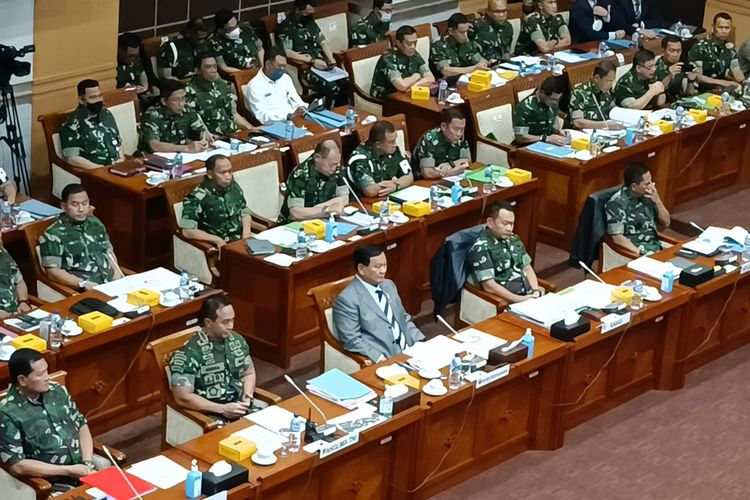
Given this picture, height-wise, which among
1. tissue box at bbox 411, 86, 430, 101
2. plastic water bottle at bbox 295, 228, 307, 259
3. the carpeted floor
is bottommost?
the carpeted floor

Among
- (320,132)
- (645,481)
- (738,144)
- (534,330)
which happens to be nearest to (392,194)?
(320,132)

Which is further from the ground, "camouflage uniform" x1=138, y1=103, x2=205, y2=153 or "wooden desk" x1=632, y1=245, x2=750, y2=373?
"camouflage uniform" x1=138, y1=103, x2=205, y2=153

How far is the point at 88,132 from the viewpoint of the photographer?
9.92 m

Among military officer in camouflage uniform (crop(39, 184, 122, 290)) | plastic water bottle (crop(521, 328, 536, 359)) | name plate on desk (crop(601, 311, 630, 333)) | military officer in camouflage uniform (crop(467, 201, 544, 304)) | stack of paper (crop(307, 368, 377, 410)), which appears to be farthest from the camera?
military officer in camouflage uniform (crop(467, 201, 544, 304))

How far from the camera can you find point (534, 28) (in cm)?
1349

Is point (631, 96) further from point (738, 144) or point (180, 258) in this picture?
point (180, 258)

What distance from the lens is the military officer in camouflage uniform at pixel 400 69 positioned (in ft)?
38.8

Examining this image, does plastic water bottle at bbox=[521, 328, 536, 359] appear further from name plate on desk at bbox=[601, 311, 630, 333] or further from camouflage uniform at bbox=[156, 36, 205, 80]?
camouflage uniform at bbox=[156, 36, 205, 80]

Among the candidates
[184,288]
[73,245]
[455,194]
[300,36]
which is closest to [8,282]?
[73,245]

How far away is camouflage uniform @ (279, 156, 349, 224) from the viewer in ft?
31.0

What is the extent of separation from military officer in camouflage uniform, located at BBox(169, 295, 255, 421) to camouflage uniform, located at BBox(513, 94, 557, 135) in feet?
13.8

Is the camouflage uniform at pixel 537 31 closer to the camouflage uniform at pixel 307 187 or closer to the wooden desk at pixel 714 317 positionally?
the camouflage uniform at pixel 307 187

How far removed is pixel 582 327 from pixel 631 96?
4677 mm

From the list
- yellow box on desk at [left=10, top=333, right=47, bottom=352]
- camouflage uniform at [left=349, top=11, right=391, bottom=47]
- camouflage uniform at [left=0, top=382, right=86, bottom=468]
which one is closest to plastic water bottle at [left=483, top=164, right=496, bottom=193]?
camouflage uniform at [left=349, top=11, right=391, bottom=47]
